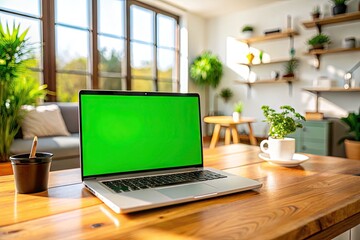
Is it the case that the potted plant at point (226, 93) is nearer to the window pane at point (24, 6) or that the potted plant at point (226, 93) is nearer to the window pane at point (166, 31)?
the window pane at point (166, 31)

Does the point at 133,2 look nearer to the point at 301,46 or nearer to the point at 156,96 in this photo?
the point at 301,46

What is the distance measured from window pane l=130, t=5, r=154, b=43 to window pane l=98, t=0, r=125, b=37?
18 centimetres

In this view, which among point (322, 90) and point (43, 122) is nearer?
point (43, 122)

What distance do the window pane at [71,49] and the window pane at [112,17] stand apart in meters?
0.33

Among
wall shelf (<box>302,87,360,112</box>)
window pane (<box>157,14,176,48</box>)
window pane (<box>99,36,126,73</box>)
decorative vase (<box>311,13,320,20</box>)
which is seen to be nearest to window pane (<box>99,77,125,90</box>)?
window pane (<box>99,36,126,73</box>)

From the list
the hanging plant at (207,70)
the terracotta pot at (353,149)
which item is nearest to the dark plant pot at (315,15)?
the hanging plant at (207,70)

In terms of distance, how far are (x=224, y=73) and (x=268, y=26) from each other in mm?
1109

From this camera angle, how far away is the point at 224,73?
5.41m

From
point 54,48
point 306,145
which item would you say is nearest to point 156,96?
point 54,48

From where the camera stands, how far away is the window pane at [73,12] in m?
3.73

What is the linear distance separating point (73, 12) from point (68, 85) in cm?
97

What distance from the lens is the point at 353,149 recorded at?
137 inches

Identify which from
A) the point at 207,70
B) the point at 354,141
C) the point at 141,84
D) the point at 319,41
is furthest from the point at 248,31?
the point at 354,141

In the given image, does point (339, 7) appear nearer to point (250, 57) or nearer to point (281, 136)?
point (250, 57)
